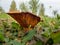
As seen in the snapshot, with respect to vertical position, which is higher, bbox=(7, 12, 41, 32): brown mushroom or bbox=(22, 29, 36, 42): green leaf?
bbox=(7, 12, 41, 32): brown mushroom

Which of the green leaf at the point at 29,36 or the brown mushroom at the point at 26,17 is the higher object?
the brown mushroom at the point at 26,17

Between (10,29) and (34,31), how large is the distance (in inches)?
7.9

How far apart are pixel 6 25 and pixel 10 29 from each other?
0.21ft

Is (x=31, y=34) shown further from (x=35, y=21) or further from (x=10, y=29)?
(x=10, y=29)

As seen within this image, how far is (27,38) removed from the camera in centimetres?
70

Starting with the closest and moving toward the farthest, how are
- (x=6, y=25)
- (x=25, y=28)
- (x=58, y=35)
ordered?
(x=58, y=35)
(x=25, y=28)
(x=6, y=25)

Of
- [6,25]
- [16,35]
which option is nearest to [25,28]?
[16,35]

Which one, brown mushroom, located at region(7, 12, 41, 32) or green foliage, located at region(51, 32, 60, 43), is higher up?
brown mushroom, located at region(7, 12, 41, 32)

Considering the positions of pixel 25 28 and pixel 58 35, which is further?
pixel 25 28

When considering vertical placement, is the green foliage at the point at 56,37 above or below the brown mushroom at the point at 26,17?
below

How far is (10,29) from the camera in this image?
0.89 metres

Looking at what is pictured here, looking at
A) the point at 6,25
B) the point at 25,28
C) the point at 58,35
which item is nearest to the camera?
the point at 58,35

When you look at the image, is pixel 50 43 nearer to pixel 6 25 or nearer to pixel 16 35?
pixel 16 35

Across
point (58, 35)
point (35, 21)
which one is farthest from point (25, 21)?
point (58, 35)
